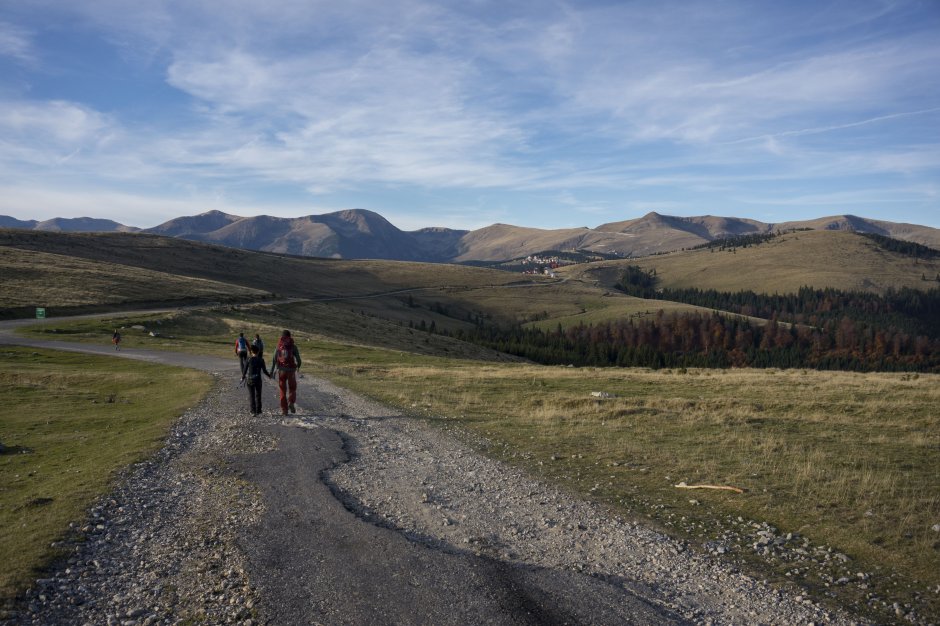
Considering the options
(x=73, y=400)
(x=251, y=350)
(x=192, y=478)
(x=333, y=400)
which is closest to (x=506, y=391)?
(x=333, y=400)

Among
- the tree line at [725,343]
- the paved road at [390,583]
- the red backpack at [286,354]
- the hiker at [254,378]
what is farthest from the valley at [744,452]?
the tree line at [725,343]

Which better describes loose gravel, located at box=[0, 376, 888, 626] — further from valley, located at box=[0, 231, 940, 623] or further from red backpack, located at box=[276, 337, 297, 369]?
red backpack, located at box=[276, 337, 297, 369]

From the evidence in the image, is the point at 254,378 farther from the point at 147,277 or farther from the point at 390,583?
Result: the point at 147,277

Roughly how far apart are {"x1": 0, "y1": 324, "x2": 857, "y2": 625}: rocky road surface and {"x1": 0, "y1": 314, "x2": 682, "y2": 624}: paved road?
3cm

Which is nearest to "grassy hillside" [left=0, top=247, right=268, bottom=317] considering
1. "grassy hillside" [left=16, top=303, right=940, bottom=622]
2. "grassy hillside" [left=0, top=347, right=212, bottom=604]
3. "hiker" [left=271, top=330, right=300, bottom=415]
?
"grassy hillside" [left=0, top=347, right=212, bottom=604]

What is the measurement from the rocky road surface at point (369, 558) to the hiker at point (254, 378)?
658 cm

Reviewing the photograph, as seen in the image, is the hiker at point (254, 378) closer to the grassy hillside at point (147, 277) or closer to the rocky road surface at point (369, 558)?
the rocky road surface at point (369, 558)

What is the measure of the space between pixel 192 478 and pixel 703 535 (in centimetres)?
1161

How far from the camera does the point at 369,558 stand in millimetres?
8961

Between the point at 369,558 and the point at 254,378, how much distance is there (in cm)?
1422

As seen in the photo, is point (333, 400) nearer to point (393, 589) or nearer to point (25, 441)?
point (25, 441)

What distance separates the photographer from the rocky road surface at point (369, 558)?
7.48 metres

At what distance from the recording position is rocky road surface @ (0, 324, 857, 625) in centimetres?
748

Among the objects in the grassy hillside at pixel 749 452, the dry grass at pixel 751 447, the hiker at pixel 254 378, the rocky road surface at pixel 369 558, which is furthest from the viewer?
the hiker at pixel 254 378
